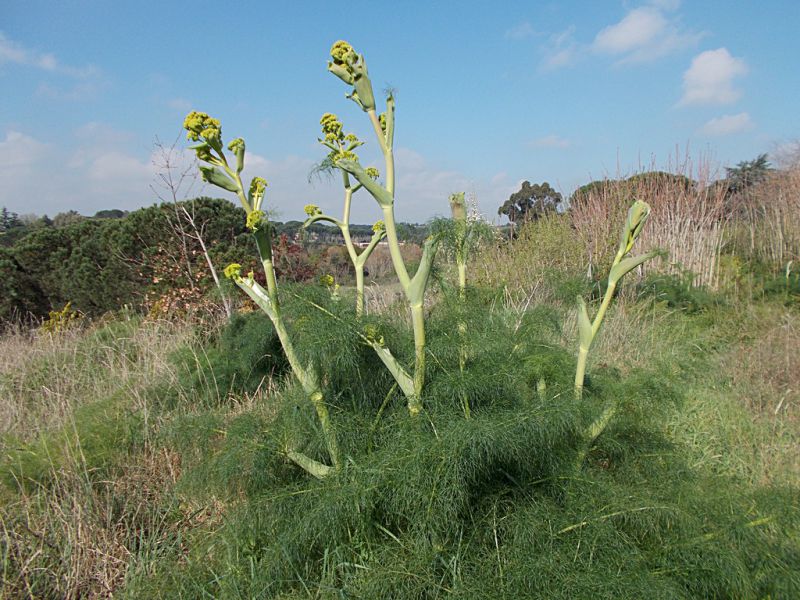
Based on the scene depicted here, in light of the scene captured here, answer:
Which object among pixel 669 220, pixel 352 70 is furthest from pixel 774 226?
pixel 352 70

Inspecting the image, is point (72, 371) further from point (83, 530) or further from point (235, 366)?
point (83, 530)

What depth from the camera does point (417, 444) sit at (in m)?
1.69

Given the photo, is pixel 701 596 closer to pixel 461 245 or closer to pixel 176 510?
pixel 461 245

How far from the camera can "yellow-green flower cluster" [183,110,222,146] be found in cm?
186

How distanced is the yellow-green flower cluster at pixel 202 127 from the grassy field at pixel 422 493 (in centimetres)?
68


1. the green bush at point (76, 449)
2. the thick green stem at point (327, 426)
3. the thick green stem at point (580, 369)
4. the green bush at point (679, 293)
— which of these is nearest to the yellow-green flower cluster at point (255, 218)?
the thick green stem at point (327, 426)

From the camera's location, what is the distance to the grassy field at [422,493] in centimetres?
158

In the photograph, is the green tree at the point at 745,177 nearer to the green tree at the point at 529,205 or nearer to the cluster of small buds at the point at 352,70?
the green tree at the point at 529,205

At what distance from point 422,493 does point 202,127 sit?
1.47m

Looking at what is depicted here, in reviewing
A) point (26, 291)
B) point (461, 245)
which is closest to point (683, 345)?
point (461, 245)

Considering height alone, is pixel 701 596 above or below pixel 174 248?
below

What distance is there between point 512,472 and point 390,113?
1.35 metres

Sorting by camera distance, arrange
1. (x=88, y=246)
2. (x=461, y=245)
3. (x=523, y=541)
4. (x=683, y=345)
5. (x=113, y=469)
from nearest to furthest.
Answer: (x=523, y=541)
(x=461, y=245)
(x=113, y=469)
(x=683, y=345)
(x=88, y=246)

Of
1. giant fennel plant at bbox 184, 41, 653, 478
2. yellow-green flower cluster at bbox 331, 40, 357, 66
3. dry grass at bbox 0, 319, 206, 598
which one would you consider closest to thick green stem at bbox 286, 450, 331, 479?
giant fennel plant at bbox 184, 41, 653, 478
